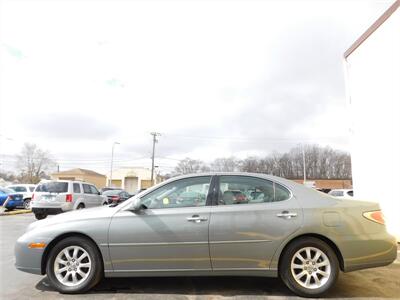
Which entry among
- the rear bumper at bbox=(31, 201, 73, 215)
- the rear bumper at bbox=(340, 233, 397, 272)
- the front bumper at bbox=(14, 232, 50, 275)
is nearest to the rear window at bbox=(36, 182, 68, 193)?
the rear bumper at bbox=(31, 201, 73, 215)

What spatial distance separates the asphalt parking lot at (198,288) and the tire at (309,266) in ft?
0.62

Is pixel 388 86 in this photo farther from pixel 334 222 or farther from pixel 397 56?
pixel 334 222

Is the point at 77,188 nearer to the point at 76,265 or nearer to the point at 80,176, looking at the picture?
the point at 76,265

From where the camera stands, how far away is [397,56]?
7.14 m

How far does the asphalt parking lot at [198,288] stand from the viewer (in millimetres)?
3869

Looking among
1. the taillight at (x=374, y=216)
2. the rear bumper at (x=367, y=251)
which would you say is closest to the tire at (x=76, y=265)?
the rear bumper at (x=367, y=251)

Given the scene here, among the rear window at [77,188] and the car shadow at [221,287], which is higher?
the rear window at [77,188]

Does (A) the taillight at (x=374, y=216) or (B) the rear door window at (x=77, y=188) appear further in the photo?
(B) the rear door window at (x=77, y=188)

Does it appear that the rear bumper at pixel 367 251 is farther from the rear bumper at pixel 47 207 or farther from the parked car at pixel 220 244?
the rear bumper at pixel 47 207

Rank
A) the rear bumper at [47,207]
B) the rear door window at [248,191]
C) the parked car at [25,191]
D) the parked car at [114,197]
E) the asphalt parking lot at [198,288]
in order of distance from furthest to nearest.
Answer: the parked car at [114,197] → the parked car at [25,191] → the rear bumper at [47,207] → the rear door window at [248,191] → the asphalt parking lot at [198,288]

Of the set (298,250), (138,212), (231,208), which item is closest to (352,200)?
(298,250)

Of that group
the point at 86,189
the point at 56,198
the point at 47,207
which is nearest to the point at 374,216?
the point at 56,198

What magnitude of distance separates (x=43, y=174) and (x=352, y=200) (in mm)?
76463

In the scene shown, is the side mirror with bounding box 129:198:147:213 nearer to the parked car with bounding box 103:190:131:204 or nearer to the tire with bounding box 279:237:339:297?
the tire with bounding box 279:237:339:297
